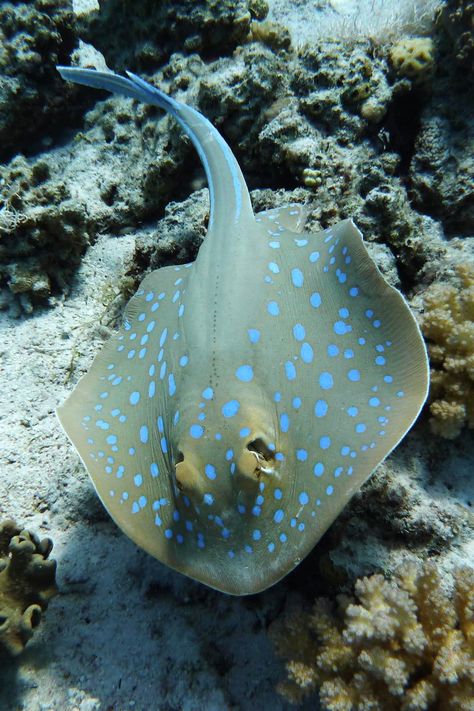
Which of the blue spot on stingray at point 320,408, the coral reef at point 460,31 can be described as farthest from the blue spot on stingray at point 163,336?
the coral reef at point 460,31

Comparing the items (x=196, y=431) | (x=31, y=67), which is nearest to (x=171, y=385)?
(x=196, y=431)

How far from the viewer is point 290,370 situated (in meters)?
2.88

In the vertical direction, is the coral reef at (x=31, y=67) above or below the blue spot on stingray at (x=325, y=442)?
above

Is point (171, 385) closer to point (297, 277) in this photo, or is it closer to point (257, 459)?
point (257, 459)

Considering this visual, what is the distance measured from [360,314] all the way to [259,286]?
0.78m

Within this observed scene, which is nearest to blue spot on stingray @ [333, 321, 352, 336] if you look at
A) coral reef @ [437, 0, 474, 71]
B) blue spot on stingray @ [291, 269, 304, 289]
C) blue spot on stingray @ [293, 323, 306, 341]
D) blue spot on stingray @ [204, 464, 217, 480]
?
blue spot on stingray @ [293, 323, 306, 341]

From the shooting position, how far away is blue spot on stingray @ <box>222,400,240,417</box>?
8.61ft

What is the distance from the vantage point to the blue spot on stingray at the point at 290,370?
112 inches

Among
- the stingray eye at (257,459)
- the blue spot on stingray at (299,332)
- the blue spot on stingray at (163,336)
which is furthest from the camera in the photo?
the blue spot on stingray at (163,336)

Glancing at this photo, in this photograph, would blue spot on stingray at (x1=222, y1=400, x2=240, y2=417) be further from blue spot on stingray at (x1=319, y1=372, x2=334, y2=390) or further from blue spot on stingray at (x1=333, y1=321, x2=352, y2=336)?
blue spot on stingray at (x1=333, y1=321, x2=352, y2=336)

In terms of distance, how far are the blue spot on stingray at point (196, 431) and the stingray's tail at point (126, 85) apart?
3.65 meters

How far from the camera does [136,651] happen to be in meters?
3.46

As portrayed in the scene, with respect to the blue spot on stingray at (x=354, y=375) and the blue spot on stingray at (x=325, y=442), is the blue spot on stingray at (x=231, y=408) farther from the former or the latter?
the blue spot on stingray at (x=354, y=375)

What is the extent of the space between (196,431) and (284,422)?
0.55 metres
